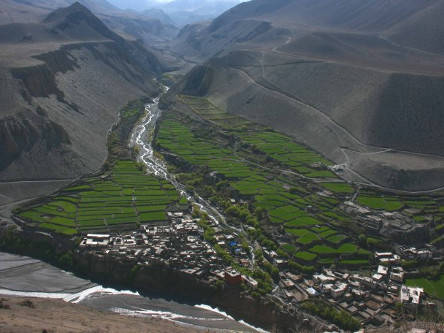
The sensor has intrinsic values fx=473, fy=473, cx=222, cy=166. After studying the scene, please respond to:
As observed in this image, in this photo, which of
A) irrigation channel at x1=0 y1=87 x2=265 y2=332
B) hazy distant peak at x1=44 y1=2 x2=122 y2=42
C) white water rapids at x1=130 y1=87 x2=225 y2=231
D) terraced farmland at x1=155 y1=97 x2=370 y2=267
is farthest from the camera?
hazy distant peak at x1=44 y1=2 x2=122 y2=42

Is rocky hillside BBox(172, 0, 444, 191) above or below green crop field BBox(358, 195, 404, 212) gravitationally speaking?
above

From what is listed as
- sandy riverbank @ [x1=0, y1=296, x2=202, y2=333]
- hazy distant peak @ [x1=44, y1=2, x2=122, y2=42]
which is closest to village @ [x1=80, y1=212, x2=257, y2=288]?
sandy riverbank @ [x1=0, y1=296, x2=202, y2=333]

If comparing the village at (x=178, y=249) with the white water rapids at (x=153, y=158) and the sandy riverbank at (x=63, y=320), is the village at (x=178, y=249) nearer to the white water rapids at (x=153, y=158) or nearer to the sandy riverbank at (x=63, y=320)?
the white water rapids at (x=153, y=158)

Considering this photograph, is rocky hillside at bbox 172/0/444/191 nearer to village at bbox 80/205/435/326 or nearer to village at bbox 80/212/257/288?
village at bbox 80/205/435/326

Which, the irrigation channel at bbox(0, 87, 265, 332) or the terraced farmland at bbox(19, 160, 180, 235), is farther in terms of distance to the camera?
the terraced farmland at bbox(19, 160, 180, 235)

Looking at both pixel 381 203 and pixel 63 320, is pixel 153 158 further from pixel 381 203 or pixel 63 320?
pixel 63 320

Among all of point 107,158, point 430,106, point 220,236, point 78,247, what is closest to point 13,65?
point 107,158
